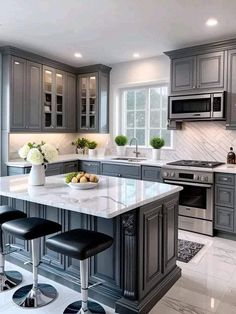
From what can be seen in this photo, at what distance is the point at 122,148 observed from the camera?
5465mm

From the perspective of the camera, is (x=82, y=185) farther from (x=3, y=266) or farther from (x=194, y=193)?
(x=194, y=193)

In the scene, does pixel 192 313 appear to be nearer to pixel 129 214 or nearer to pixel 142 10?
pixel 129 214

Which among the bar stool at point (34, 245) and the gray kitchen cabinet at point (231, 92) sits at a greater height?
the gray kitchen cabinet at point (231, 92)

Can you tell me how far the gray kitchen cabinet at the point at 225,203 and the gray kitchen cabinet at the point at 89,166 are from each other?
214 cm

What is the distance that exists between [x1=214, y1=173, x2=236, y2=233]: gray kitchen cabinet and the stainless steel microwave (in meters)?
0.93

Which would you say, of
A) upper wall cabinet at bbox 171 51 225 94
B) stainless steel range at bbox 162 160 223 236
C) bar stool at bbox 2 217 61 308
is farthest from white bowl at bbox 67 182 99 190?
upper wall cabinet at bbox 171 51 225 94

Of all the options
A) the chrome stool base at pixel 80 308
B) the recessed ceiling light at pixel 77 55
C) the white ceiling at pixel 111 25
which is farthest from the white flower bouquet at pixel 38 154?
the recessed ceiling light at pixel 77 55

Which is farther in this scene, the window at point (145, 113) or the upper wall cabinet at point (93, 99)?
the upper wall cabinet at point (93, 99)

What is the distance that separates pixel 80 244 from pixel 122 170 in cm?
294

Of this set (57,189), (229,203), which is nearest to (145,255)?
(57,189)

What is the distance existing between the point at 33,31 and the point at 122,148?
2583 mm

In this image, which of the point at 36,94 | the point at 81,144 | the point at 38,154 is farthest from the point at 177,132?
the point at 38,154

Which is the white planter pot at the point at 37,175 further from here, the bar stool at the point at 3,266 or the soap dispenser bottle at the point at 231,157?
the soap dispenser bottle at the point at 231,157

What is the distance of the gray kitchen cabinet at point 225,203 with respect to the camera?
374cm
